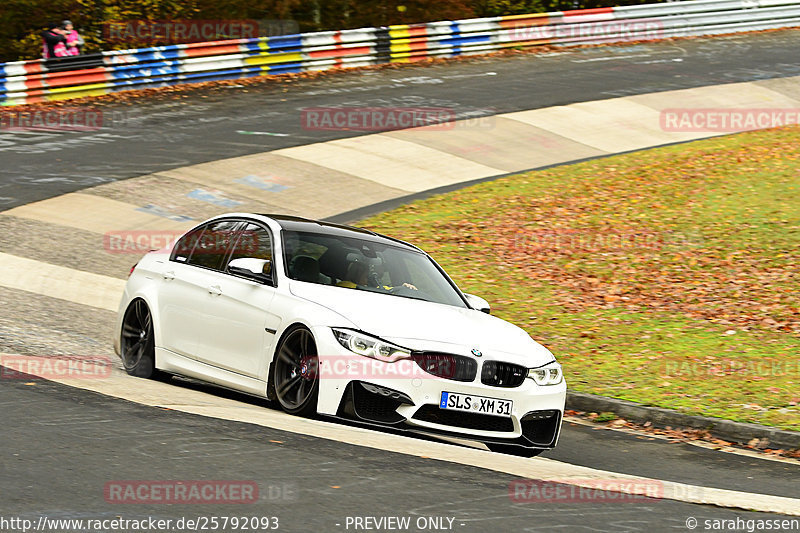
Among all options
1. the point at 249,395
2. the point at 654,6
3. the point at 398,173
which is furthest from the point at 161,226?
the point at 654,6

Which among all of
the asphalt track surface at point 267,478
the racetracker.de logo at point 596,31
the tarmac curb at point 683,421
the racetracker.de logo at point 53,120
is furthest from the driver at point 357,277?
the racetracker.de logo at point 596,31

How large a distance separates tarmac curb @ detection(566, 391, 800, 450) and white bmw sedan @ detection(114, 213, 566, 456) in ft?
6.01

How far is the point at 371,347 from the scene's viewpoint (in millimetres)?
7715

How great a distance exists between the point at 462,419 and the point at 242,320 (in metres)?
1.93

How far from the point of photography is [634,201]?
19547 mm

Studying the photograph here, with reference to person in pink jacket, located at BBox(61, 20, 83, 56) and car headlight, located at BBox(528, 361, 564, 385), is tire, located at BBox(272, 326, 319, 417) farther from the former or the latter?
person in pink jacket, located at BBox(61, 20, 83, 56)

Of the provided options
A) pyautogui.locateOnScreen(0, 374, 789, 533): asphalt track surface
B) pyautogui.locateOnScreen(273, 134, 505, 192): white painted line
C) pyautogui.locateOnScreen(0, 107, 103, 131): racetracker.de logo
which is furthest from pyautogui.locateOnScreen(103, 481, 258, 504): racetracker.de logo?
pyautogui.locateOnScreen(0, 107, 103, 131): racetracker.de logo

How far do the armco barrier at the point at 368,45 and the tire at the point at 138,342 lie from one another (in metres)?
17.1

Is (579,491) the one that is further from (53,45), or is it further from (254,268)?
(53,45)

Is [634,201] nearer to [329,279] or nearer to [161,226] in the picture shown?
[161,226]

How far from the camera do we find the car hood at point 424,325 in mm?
7844

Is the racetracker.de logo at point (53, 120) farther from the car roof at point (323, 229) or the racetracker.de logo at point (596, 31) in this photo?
the car roof at point (323, 229)

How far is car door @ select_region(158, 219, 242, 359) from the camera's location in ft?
30.0

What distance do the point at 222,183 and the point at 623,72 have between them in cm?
1473
